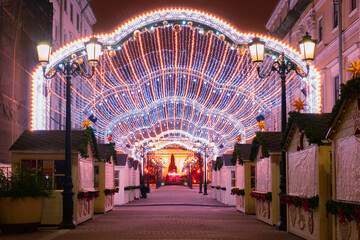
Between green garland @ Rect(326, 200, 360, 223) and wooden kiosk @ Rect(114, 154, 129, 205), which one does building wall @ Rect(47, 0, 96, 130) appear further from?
green garland @ Rect(326, 200, 360, 223)

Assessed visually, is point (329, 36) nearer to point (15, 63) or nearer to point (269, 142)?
point (269, 142)

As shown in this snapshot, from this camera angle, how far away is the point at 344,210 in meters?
9.88

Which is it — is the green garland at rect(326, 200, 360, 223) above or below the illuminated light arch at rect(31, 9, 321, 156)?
below

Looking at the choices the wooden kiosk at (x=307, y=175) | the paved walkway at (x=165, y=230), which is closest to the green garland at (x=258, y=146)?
the paved walkway at (x=165, y=230)

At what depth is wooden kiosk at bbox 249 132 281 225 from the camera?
688 inches

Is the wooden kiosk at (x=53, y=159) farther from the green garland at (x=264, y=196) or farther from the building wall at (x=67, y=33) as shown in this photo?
the building wall at (x=67, y=33)

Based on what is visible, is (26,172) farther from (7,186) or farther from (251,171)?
(251,171)

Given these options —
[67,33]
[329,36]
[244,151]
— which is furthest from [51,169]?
[67,33]

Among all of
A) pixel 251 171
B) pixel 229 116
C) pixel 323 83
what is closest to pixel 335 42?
pixel 323 83

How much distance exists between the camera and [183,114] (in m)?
45.4

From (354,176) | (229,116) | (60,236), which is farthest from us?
(229,116)

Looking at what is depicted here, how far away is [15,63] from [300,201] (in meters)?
20.1

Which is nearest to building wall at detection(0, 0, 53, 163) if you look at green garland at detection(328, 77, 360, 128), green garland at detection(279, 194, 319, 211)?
green garland at detection(279, 194, 319, 211)

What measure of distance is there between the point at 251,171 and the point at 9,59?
13.4 m
